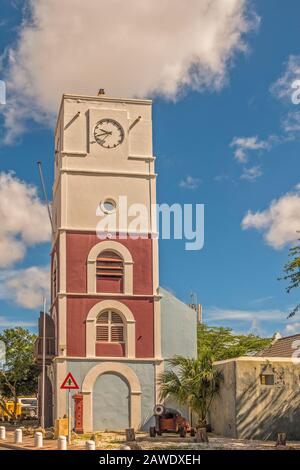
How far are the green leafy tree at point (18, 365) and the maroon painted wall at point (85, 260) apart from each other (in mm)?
22604

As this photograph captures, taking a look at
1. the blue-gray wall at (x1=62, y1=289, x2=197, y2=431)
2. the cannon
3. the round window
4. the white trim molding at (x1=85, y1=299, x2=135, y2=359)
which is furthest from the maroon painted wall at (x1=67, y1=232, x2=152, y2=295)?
the cannon

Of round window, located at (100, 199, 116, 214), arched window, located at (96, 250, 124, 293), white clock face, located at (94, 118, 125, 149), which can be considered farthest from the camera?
white clock face, located at (94, 118, 125, 149)

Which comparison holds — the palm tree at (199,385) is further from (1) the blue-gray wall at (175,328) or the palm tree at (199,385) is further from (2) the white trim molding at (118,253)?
(2) the white trim molding at (118,253)

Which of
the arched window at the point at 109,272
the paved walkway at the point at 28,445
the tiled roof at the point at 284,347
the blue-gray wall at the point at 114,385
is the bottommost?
the paved walkway at the point at 28,445

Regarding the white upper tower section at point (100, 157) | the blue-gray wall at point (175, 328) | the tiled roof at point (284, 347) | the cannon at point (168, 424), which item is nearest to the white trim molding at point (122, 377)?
the blue-gray wall at point (175, 328)

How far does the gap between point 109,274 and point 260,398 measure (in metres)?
12.1

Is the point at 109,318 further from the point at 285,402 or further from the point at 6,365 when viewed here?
the point at 6,365

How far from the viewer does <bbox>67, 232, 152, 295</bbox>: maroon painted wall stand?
43375 mm

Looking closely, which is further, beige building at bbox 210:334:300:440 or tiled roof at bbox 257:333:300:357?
tiled roof at bbox 257:333:300:357

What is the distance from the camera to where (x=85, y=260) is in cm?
4375

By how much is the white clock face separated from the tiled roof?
14532mm

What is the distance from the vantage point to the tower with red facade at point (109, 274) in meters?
42.5

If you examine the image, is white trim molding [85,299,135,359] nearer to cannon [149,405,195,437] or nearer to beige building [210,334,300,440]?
cannon [149,405,195,437]

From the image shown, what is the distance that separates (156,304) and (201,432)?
12.4 meters
